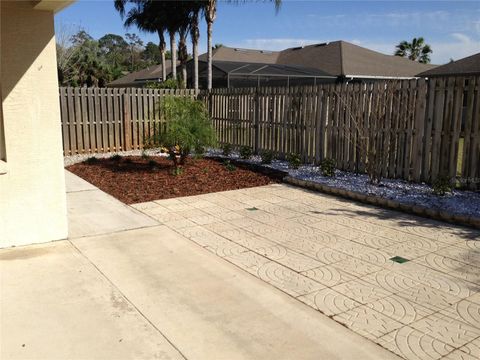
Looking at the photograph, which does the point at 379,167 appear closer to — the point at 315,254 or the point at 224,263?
the point at 315,254

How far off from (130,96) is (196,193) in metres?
6.24

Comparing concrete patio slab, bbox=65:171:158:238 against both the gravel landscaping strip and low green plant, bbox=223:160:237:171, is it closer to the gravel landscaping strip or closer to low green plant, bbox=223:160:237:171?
low green plant, bbox=223:160:237:171

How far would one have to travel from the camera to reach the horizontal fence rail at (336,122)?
288 inches

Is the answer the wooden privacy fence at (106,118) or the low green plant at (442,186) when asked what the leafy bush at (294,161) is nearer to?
the low green plant at (442,186)

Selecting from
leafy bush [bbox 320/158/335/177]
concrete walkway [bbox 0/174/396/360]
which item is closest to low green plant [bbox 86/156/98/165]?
leafy bush [bbox 320/158/335/177]

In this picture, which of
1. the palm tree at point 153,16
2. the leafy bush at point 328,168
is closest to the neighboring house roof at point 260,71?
the palm tree at point 153,16

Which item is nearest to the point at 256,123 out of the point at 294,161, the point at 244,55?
the point at 294,161

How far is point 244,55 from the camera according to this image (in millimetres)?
29969

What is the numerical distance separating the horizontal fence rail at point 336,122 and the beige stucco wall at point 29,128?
18.3ft

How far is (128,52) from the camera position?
3132 inches

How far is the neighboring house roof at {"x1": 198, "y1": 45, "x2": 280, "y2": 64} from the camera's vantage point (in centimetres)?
2894

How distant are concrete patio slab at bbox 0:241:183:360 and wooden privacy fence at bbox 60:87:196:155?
26.0ft

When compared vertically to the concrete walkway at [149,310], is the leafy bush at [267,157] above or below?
above

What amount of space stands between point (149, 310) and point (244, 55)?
1109 inches
